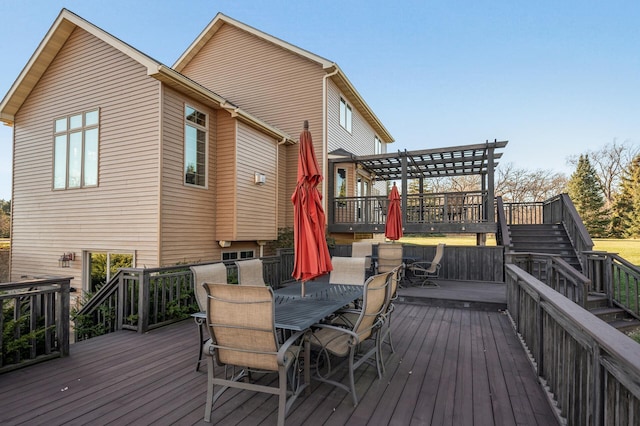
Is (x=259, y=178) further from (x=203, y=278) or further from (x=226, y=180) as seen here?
(x=203, y=278)

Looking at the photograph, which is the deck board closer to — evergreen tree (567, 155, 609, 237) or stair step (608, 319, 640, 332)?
stair step (608, 319, 640, 332)

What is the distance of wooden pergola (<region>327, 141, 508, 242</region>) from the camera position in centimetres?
1006

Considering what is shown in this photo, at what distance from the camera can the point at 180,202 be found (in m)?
7.80

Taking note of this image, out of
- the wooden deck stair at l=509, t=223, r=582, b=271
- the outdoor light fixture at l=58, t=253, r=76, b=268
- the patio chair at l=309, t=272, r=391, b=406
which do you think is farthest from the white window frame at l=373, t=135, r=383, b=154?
the patio chair at l=309, t=272, r=391, b=406

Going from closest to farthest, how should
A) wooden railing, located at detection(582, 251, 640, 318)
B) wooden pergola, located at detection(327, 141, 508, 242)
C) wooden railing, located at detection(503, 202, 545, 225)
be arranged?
1. wooden railing, located at detection(582, 251, 640, 318)
2. wooden pergola, located at detection(327, 141, 508, 242)
3. wooden railing, located at detection(503, 202, 545, 225)

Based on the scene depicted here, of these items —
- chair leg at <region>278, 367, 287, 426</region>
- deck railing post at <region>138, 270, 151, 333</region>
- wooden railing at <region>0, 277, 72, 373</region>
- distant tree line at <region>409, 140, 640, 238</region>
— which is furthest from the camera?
distant tree line at <region>409, 140, 640, 238</region>

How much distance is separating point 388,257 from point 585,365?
568 centimetres

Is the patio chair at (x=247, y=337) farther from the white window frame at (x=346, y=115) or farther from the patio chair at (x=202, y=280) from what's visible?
the white window frame at (x=346, y=115)

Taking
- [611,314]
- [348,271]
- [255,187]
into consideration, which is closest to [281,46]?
[255,187]

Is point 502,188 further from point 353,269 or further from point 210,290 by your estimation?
point 210,290

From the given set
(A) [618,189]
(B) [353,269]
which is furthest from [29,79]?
(A) [618,189]

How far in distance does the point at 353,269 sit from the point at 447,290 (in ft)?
12.2

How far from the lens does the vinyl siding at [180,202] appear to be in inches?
293

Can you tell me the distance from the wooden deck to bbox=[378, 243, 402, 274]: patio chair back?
324 centimetres
